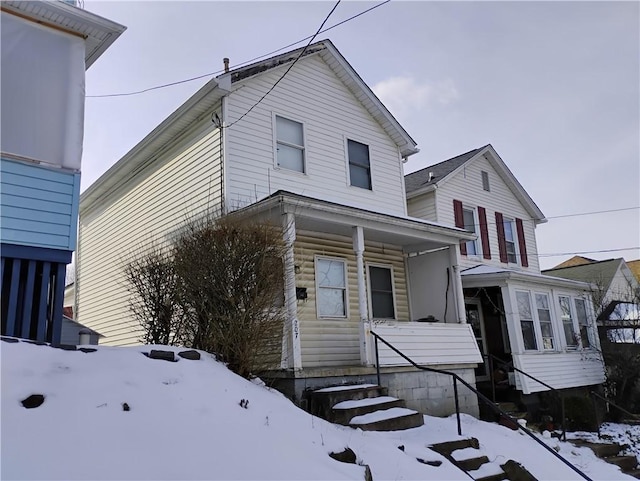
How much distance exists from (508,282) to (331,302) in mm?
5514

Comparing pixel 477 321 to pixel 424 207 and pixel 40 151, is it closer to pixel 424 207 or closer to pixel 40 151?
pixel 424 207

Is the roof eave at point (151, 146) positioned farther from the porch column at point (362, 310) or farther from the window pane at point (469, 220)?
the window pane at point (469, 220)

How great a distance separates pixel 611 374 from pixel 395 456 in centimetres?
1256

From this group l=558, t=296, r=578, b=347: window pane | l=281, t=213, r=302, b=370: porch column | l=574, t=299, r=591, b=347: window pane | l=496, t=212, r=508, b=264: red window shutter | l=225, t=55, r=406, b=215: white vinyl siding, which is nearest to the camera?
l=281, t=213, r=302, b=370: porch column

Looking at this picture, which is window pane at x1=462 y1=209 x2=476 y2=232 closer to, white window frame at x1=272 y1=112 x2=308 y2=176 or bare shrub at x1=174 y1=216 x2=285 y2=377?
white window frame at x1=272 y1=112 x2=308 y2=176

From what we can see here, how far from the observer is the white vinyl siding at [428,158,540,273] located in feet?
53.1

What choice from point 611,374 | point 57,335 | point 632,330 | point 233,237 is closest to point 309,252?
point 233,237

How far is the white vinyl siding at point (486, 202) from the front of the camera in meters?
16.2

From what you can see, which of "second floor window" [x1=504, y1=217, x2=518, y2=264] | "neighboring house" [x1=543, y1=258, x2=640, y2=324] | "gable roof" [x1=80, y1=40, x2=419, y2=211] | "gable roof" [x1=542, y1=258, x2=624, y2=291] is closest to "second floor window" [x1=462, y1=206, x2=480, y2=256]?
"second floor window" [x1=504, y1=217, x2=518, y2=264]

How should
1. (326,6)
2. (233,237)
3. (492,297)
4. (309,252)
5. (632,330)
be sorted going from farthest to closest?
(632,330), (492,297), (309,252), (326,6), (233,237)

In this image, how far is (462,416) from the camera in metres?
9.70

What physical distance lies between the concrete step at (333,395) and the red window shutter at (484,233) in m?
9.62

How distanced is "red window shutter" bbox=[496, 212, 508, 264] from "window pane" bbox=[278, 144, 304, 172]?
346 inches

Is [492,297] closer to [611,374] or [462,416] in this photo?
[611,374]
